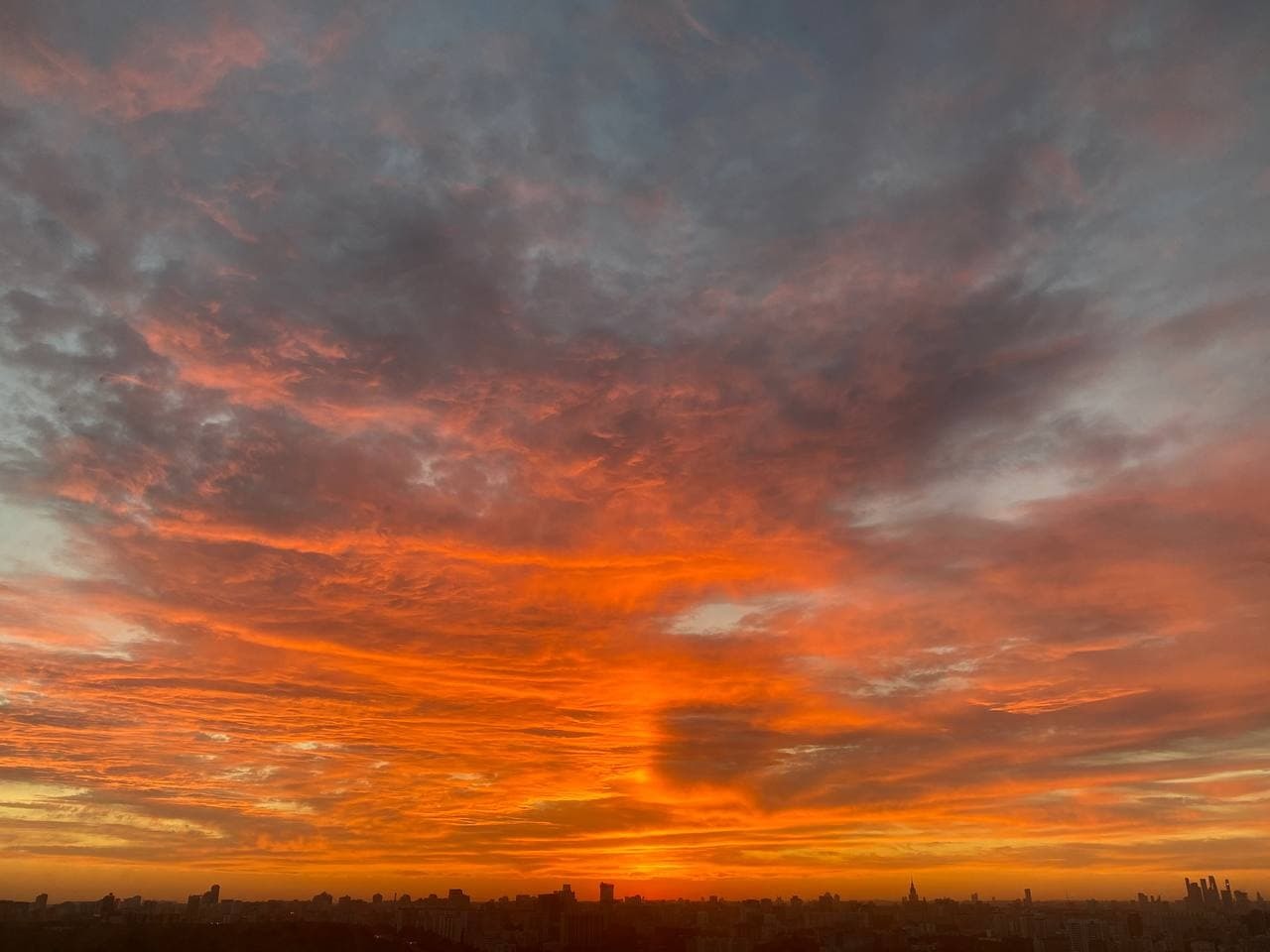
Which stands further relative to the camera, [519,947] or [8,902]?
[519,947]

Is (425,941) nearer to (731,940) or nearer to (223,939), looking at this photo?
(223,939)

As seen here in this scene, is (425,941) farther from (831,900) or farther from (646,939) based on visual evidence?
(831,900)

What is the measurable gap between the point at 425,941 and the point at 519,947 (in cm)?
698

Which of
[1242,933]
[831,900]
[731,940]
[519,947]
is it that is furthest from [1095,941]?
[831,900]

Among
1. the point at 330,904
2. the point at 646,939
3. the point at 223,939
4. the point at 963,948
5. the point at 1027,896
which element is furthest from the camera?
the point at 1027,896

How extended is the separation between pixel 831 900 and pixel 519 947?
2721 inches

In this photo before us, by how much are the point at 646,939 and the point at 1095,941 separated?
3270 centimetres

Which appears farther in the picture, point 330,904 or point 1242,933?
point 330,904

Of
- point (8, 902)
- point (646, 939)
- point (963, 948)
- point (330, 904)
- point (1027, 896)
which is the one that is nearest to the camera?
point (8, 902)

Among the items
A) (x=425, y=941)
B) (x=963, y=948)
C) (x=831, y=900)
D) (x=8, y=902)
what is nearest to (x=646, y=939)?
(x=425, y=941)

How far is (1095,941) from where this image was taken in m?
58.2

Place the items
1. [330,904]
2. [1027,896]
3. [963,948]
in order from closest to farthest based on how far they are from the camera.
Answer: [963,948] < [330,904] < [1027,896]

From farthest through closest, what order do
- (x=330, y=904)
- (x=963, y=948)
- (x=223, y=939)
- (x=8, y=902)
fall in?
(x=330, y=904) → (x=963, y=948) → (x=8, y=902) → (x=223, y=939)

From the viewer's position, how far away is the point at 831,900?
110 meters
